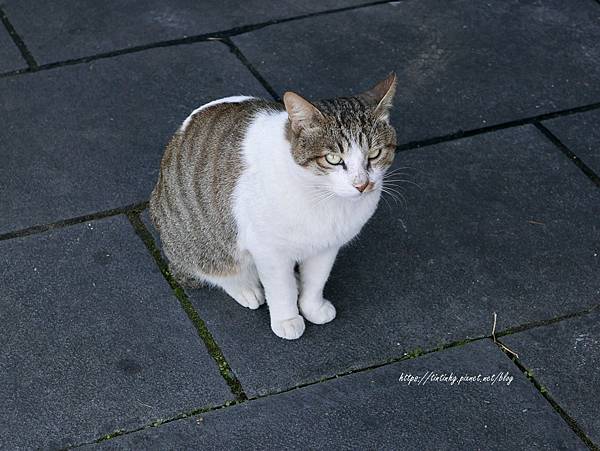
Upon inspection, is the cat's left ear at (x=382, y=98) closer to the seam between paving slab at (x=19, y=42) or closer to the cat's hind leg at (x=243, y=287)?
the cat's hind leg at (x=243, y=287)

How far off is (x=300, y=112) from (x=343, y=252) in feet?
3.49

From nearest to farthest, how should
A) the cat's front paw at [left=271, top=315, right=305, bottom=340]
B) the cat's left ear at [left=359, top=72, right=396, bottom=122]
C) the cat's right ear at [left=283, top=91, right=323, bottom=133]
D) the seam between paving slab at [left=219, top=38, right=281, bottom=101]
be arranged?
1. the cat's right ear at [left=283, top=91, right=323, bottom=133]
2. the cat's left ear at [left=359, top=72, right=396, bottom=122]
3. the cat's front paw at [left=271, top=315, right=305, bottom=340]
4. the seam between paving slab at [left=219, top=38, right=281, bottom=101]

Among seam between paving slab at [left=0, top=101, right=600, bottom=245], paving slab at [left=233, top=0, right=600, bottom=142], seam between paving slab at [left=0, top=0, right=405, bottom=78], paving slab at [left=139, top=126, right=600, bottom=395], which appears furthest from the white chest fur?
seam between paving slab at [left=0, top=0, right=405, bottom=78]

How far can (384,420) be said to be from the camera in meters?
2.94

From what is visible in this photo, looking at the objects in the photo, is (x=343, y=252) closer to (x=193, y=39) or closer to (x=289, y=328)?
(x=289, y=328)

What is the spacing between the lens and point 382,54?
16.0 ft

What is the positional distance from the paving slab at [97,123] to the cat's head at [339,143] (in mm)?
1331

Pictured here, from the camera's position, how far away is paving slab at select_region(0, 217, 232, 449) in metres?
2.91

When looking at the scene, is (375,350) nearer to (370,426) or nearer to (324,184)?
(370,426)

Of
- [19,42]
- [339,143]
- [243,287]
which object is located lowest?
[243,287]

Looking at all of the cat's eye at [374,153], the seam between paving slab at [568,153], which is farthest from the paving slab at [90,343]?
the seam between paving slab at [568,153]

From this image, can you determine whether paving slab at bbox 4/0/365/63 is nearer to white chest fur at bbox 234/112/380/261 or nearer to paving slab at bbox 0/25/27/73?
paving slab at bbox 0/25/27/73

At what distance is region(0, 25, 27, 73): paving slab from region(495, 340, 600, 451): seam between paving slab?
3.02 metres

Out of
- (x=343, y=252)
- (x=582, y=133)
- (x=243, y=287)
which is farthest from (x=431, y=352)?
(x=582, y=133)
